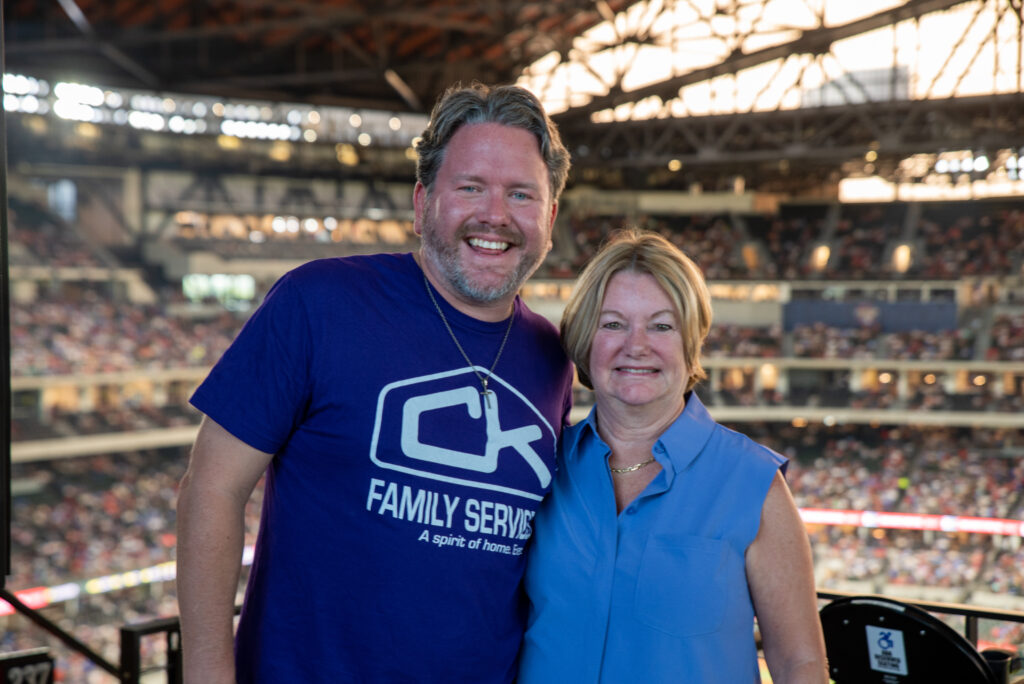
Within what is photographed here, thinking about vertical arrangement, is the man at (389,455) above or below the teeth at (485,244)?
below

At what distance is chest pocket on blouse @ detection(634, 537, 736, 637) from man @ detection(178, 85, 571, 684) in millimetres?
236

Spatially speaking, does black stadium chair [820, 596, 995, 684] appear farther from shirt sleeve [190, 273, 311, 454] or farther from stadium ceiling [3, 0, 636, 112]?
stadium ceiling [3, 0, 636, 112]

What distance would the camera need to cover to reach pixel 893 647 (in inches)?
86.0

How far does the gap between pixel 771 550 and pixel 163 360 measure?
19.4 m

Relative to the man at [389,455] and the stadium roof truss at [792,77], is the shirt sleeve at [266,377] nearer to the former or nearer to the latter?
the man at [389,455]

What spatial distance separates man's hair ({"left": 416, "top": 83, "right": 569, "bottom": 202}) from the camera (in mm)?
1689

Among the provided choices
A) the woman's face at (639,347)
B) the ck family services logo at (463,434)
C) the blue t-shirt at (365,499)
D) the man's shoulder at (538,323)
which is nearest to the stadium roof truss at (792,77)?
the man's shoulder at (538,323)

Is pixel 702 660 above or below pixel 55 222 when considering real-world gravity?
below

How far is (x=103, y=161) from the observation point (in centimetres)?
2198

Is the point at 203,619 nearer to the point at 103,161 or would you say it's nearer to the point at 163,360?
the point at 163,360

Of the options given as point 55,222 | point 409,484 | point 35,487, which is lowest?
point 35,487

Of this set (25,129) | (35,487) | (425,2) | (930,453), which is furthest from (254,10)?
(930,453)

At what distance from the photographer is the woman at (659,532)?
5.29 ft

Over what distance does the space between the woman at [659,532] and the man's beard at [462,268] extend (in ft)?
0.49
